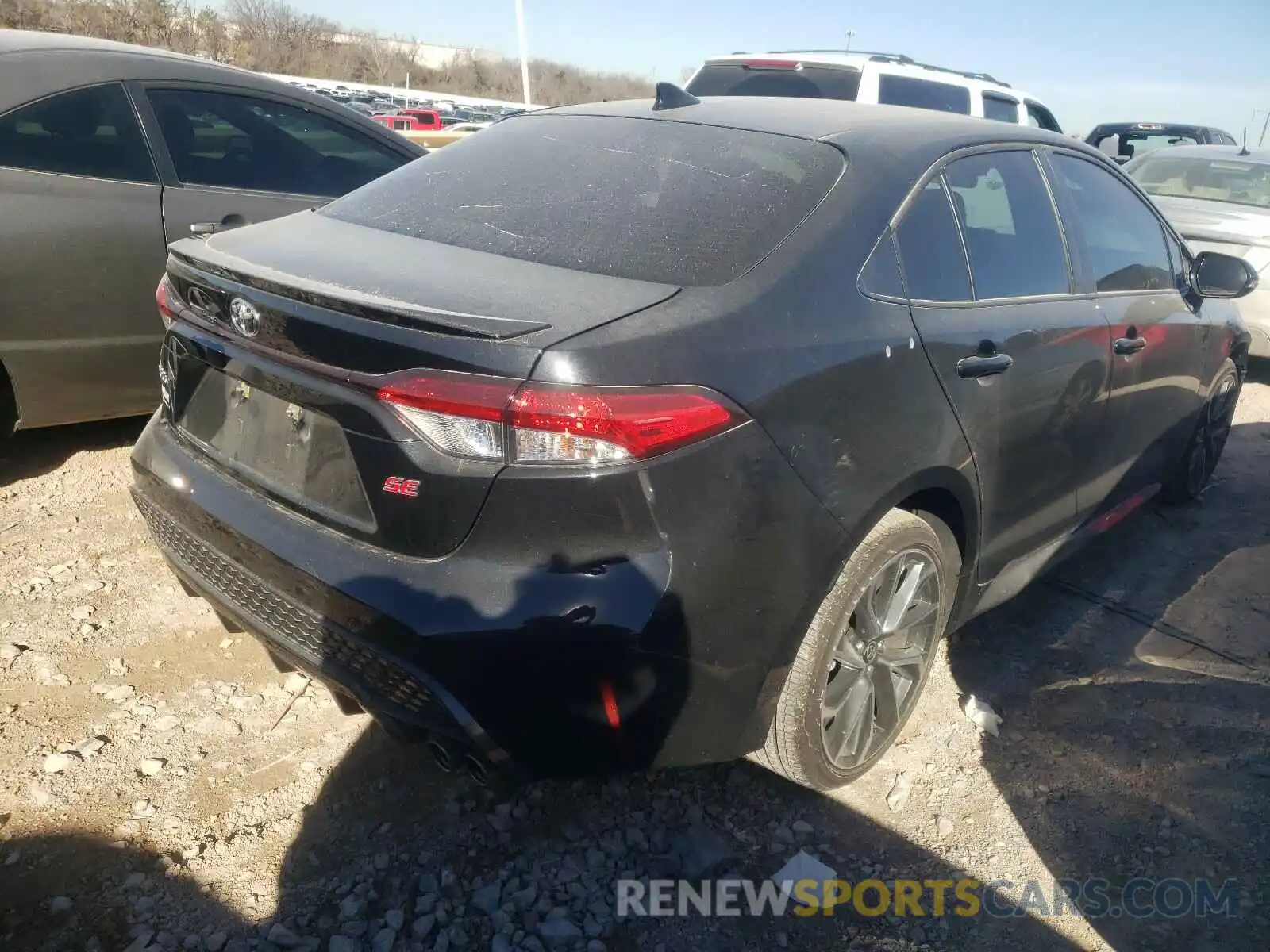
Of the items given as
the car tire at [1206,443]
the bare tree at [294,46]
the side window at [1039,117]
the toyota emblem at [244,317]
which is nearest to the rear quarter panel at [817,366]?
the toyota emblem at [244,317]

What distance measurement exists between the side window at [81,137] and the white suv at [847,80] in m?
4.49

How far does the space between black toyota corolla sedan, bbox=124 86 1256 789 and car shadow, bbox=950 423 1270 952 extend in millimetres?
432

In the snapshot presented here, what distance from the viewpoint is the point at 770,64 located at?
760cm

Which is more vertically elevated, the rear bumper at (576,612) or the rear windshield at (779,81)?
the rear windshield at (779,81)

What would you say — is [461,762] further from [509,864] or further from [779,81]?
[779,81]

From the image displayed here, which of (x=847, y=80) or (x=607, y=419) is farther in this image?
(x=847, y=80)

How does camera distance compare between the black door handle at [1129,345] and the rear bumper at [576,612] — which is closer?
the rear bumper at [576,612]

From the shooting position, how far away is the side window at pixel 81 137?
358 centimetres

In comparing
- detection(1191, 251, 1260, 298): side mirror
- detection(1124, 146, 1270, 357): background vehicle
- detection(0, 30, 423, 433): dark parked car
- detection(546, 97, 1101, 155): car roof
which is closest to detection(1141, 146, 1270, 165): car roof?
detection(1124, 146, 1270, 357): background vehicle

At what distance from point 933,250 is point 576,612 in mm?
1429

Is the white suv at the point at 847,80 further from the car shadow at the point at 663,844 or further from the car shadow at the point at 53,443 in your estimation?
the car shadow at the point at 663,844

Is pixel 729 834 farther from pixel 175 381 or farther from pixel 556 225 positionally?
pixel 175 381

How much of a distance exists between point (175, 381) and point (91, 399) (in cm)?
175

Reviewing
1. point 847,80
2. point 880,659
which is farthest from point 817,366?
point 847,80
